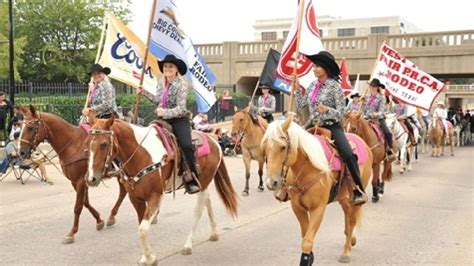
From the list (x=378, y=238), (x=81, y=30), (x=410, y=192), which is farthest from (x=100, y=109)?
(x=81, y=30)

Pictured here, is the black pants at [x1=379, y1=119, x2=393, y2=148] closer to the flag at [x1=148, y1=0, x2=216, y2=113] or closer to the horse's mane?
the flag at [x1=148, y1=0, x2=216, y2=113]

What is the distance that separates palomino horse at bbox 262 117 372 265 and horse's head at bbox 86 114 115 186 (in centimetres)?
182

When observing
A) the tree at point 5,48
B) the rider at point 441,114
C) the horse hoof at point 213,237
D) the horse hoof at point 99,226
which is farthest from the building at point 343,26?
the horse hoof at point 213,237

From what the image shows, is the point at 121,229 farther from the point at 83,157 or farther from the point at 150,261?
the point at 150,261

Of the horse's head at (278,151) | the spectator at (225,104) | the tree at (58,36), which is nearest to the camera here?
the horse's head at (278,151)

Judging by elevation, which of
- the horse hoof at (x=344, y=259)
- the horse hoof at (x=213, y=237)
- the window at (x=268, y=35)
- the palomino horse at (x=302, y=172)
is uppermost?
the window at (x=268, y=35)

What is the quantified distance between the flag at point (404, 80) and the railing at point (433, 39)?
39.7 ft

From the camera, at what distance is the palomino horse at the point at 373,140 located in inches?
401

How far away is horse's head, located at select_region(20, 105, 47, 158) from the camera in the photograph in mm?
7176

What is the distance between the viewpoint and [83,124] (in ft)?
26.2

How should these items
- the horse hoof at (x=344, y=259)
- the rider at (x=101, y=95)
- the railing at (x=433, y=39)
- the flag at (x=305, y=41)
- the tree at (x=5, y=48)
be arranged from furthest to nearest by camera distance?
the tree at (x=5, y=48) < the railing at (x=433, y=39) < the flag at (x=305, y=41) < the rider at (x=101, y=95) < the horse hoof at (x=344, y=259)

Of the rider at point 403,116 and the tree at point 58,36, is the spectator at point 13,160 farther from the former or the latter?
the tree at point 58,36

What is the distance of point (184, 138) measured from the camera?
21.3 ft

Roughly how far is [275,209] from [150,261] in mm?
4059
